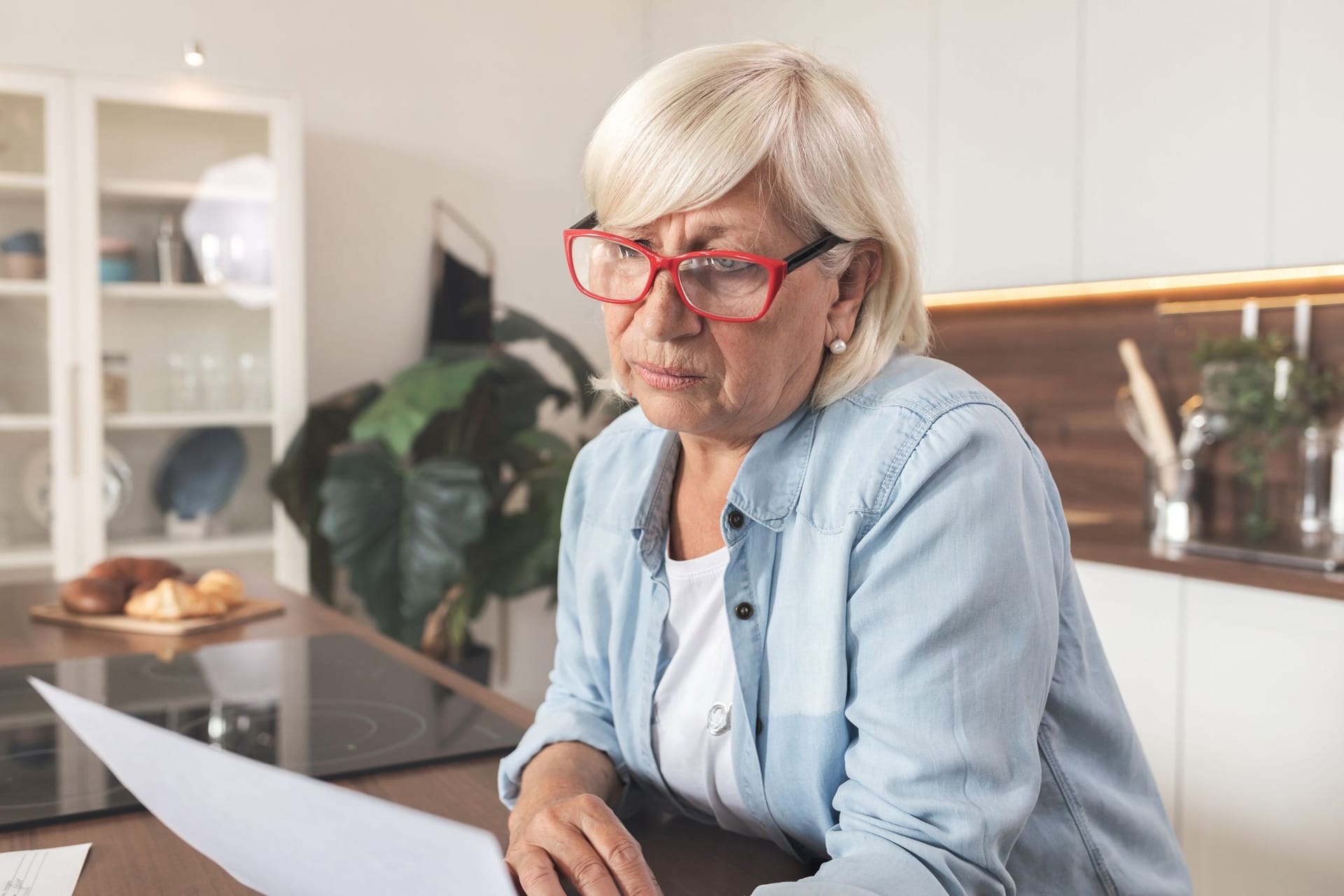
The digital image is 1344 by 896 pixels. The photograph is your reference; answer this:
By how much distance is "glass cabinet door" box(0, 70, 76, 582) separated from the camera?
310 centimetres

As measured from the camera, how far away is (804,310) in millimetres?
977

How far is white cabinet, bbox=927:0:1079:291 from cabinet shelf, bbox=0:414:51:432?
2.47 meters

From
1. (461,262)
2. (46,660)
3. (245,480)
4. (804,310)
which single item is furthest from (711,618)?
(461,262)

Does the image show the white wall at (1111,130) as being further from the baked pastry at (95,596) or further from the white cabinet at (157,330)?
the white cabinet at (157,330)

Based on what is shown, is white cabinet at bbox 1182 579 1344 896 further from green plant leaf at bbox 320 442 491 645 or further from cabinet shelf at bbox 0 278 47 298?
cabinet shelf at bbox 0 278 47 298

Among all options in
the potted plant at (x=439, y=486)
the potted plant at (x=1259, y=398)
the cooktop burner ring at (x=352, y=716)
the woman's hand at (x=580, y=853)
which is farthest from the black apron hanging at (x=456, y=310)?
the woman's hand at (x=580, y=853)

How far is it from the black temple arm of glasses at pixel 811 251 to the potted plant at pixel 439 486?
2.17 meters

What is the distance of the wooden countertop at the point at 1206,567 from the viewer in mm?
2104

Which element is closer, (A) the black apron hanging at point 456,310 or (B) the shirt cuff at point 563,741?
(B) the shirt cuff at point 563,741

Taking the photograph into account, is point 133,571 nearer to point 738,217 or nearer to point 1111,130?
point 738,217

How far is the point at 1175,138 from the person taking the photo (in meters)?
2.54

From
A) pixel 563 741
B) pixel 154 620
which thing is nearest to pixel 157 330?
pixel 154 620

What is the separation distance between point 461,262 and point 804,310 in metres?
3.21

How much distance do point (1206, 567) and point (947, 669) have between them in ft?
5.62
